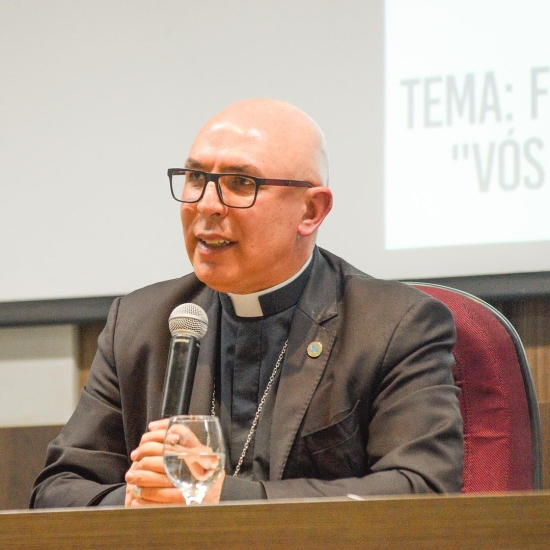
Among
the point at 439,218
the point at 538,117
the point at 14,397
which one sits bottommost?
the point at 14,397

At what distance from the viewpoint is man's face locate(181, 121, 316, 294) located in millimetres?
1811

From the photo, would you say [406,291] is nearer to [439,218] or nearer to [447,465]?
[447,465]

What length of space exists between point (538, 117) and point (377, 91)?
0.47 meters

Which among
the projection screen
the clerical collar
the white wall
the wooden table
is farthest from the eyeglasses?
the white wall

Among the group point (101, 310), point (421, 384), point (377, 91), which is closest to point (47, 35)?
point (101, 310)

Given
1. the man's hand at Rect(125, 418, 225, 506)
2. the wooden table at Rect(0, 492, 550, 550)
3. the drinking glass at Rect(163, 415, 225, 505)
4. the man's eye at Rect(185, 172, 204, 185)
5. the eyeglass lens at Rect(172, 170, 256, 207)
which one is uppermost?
the man's eye at Rect(185, 172, 204, 185)

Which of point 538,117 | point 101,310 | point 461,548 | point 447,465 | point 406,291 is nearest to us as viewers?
point 461,548

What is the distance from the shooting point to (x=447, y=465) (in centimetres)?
167

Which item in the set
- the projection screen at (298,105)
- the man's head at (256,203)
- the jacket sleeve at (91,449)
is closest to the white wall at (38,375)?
the projection screen at (298,105)

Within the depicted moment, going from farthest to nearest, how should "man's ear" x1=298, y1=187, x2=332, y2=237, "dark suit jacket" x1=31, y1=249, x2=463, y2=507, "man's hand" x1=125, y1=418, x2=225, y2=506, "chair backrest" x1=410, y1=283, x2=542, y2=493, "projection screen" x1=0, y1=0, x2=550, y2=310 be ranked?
"projection screen" x1=0, y1=0, x2=550, y2=310
"man's ear" x1=298, y1=187, x2=332, y2=237
"chair backrest" x1=410, y1=283, x2=542, y2=493
"dark suit jacket" x1=31, y1=249, x2=463, y2=507
"man's hand" x1=125, y1=418, x2=225, y2=506

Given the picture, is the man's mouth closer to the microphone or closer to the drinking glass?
the microphone

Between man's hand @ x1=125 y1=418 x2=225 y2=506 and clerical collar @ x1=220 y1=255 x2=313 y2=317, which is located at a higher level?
clerical collar @ x1=220 y1=255 x2=313 y2=317

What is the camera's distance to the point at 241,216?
1811 mm

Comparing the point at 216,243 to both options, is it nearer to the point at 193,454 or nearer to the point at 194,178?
the point at 194,178
